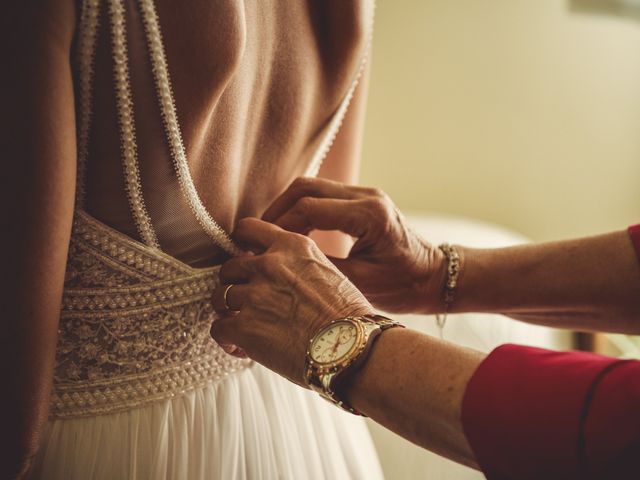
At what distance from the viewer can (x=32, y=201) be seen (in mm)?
392

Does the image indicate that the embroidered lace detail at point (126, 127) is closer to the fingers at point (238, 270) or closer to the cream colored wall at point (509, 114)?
the fingers at point (238, 270)

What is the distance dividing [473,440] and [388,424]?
0.25 feet

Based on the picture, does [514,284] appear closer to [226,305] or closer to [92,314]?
[226,305]

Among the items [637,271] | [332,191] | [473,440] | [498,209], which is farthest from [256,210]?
[498,209]

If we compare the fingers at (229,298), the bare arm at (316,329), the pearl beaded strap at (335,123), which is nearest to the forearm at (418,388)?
the bare arm at (316,329)

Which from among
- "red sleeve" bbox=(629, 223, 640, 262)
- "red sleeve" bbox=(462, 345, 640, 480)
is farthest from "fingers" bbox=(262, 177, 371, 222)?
"red sleeve" bbox=(629, 223, 640, 262)

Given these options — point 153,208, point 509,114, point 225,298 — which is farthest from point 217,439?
point 509,114

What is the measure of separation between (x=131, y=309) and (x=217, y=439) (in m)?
0.17

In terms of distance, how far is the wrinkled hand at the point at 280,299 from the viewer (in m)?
0.50

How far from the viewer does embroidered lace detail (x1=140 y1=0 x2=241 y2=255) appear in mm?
404

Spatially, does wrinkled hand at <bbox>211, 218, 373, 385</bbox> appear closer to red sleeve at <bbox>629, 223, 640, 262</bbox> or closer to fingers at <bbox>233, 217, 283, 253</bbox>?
fingers at <bbox>233, 217, 283, 253</bbox>

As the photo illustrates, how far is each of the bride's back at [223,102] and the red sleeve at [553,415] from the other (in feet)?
0.97

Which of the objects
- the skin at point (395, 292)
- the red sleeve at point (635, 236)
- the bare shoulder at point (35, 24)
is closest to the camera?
the bare shoulder at point (35, 24)

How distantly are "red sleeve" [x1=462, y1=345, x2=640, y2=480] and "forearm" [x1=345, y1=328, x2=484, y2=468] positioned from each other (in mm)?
17
